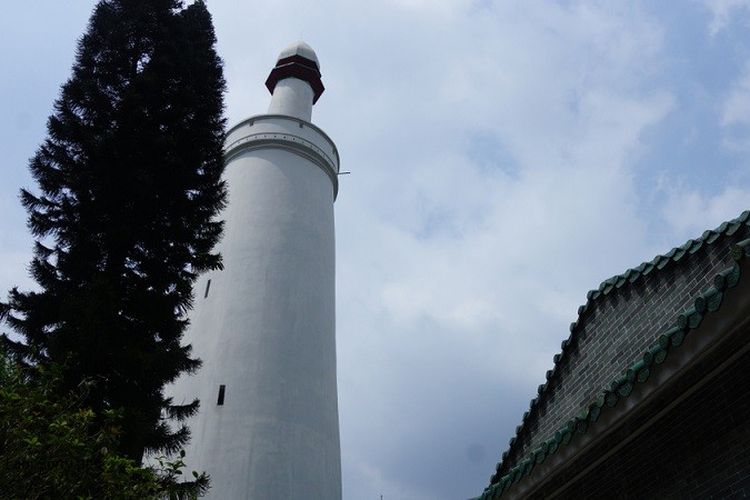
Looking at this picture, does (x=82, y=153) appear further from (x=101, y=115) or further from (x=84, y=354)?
(x=84, y=354)

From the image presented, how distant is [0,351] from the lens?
7.06 meters

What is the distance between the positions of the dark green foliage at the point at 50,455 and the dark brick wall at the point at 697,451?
4399mm

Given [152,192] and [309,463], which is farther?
[309,463]

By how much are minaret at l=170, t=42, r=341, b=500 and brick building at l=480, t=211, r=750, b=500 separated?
986cm

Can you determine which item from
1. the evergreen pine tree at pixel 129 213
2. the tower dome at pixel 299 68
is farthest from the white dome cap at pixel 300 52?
the evergreen pine tree at pixel 129 213

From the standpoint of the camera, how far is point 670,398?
514 cm

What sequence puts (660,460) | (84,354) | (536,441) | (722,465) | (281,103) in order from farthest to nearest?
(281,103) < (536,441) < (84,354) < (660,460) < (722,465)

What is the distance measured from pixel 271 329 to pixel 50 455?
12.5 metres

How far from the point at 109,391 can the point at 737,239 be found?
304 inches

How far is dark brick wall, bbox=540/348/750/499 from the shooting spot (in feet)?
15.6

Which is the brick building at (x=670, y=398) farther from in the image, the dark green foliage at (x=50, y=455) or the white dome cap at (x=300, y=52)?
the white dome cap at (x=300, y=52)

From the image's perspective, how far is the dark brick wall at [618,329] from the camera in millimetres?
6977

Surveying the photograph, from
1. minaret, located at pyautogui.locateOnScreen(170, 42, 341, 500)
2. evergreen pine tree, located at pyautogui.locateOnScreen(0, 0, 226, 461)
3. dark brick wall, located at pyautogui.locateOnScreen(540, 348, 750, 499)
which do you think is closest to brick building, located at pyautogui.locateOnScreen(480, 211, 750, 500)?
dark brick wall, located at pyautogui.locateOnScreen(540, 348, 750, 499)

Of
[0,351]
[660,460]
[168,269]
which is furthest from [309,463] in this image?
[660,460]
